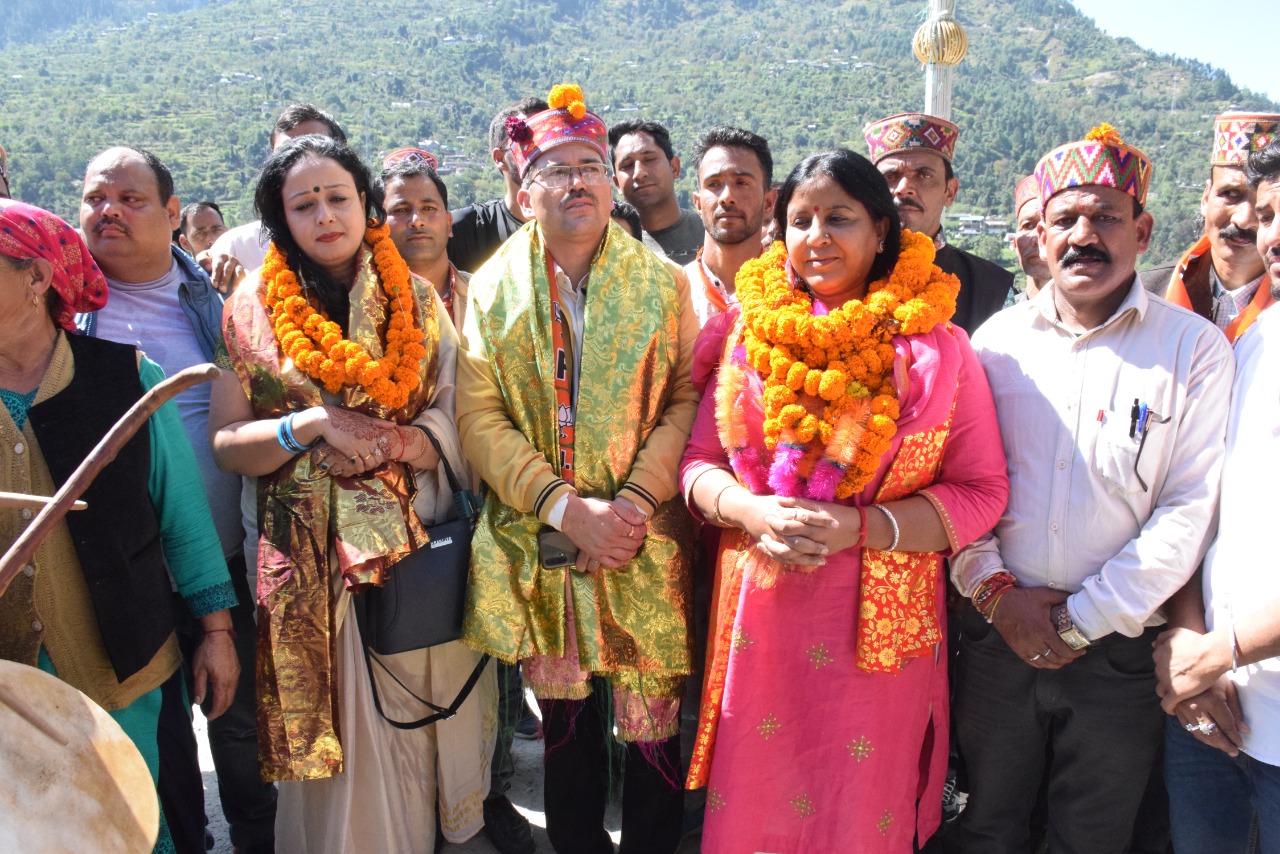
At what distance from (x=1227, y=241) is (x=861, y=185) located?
1485mm

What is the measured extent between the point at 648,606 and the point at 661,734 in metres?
0.41

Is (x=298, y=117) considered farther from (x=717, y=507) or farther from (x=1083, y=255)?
(x=1083, y=255)

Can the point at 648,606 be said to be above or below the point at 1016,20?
below

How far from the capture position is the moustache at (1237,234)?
303 centimetres

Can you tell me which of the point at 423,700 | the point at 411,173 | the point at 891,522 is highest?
the point at 411,173

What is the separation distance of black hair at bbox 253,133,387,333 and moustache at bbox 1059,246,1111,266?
205 cm

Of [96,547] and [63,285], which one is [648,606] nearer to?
[96,547]

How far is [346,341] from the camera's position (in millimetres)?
2672

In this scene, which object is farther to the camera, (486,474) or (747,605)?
(486,474)

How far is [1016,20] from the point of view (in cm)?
6481

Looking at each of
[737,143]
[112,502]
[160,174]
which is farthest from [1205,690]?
[160,174]

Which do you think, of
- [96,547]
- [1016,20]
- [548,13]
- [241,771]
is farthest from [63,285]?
[1016,20]

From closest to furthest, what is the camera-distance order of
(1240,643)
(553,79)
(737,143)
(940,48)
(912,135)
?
(1240,643) < (737,143) < (912,135) < (940,48) < (553,79)

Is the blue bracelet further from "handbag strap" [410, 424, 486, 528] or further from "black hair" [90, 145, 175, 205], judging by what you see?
"black hair" [90, 145, 175, 205]
